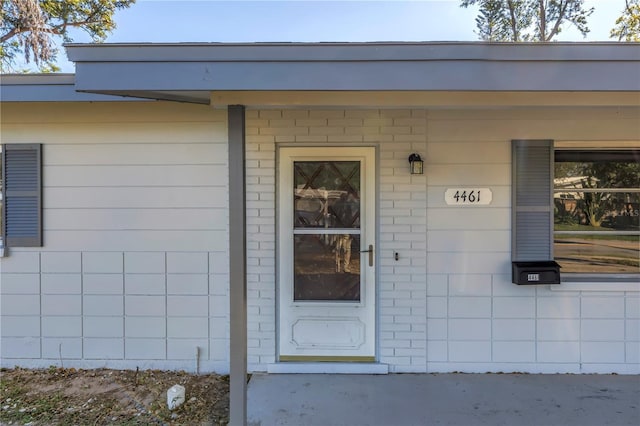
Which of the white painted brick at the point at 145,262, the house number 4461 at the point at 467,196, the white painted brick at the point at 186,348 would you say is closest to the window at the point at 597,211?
the house number 4461 at the point at 467,196

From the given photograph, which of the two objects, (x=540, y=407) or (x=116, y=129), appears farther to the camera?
(x=116, y=129)

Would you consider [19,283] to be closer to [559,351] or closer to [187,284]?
[187,284]

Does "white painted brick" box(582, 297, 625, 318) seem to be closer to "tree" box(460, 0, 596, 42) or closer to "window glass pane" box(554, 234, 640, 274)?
"window glass pane" box(554, 234, 640, 274)

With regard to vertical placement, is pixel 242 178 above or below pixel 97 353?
above

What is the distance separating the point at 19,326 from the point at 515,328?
416cm

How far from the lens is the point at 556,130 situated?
9.61 ft

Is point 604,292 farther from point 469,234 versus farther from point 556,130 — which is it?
point 556,130

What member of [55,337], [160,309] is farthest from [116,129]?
[55,337]

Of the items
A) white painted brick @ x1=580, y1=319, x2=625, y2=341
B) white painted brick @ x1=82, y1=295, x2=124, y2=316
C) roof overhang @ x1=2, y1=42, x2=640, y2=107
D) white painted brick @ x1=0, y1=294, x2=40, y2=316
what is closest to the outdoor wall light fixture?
roof overhang @ x1=2, y1=42, x2=640, y2=107

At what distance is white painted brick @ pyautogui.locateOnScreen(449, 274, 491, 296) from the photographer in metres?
2.98

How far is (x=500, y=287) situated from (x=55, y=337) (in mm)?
3748

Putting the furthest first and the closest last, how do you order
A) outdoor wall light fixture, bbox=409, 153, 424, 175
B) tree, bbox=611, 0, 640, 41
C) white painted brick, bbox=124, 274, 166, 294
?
tree, bbox=611, 0, 640, 41
white painted brick, bbox=124, 274, 166, 294
outdoor wall light fixture, bbox=409, 153, 424, 175

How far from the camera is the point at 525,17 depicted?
7121 mm

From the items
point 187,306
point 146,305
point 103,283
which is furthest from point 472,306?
point 103,283
